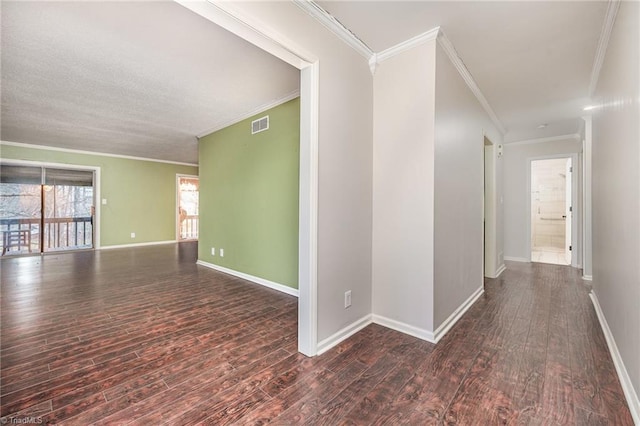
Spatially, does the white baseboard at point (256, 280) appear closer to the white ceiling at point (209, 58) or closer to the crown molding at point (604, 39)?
the white ceiling at point (209, 58)

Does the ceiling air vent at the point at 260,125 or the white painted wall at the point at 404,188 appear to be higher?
the ceiling air vent at the point at 260,125

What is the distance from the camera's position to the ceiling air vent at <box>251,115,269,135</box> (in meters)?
3.75

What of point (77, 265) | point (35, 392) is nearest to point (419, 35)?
point (35, 392)

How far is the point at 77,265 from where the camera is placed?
4.95 metres

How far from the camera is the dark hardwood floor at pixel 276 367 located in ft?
4.66

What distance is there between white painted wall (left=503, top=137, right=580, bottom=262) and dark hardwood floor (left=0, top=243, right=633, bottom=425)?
8.62ft

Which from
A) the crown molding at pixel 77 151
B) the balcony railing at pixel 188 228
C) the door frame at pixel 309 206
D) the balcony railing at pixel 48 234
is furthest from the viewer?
the balcony railing at pixel 188 228

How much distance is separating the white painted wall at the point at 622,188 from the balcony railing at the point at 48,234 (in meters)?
9.33

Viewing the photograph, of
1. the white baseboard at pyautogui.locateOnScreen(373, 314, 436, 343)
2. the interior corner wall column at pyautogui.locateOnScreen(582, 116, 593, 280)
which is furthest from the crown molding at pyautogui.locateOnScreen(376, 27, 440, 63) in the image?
the interior corner wall column at pyautogui.locateOnScreen(582, 116, 593, 280)

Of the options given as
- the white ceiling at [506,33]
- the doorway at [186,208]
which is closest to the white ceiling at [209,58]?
the white ceiling at [506,33]

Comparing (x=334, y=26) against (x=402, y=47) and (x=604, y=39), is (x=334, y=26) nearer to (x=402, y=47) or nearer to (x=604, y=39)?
(x=402, y=47)

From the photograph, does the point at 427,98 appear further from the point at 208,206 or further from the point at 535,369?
the point at 208,206

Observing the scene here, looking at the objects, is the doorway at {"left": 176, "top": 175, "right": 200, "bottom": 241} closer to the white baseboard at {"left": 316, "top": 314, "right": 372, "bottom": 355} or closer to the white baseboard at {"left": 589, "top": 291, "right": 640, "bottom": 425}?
the white baseboard at {"left": 316, "top": 314, "right": 372, "bottom": 355}

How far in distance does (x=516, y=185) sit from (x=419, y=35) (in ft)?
16.2
